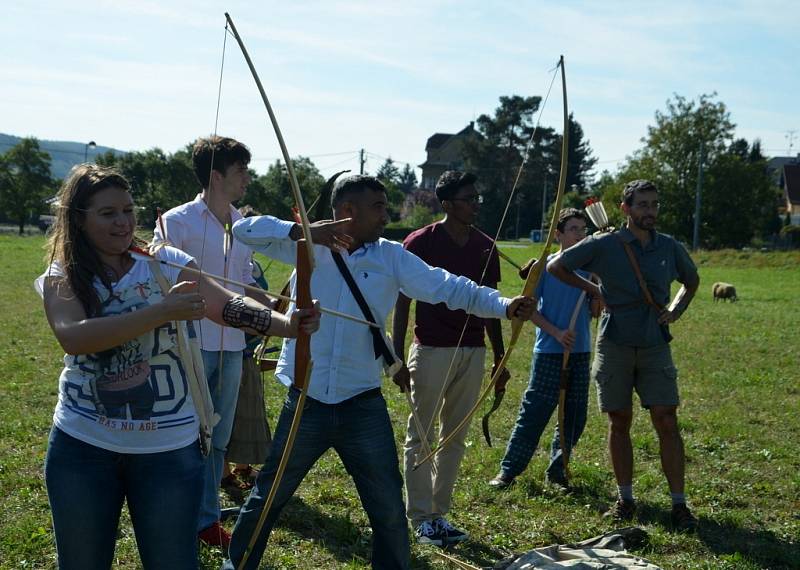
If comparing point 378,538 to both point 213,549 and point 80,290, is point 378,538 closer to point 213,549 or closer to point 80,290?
point 213,549

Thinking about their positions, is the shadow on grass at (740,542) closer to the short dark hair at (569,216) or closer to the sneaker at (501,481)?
the sneaker at (501,481)

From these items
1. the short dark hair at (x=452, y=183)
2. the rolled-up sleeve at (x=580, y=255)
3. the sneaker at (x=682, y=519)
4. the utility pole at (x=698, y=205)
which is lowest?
the sneaker at (x=682, y=519)

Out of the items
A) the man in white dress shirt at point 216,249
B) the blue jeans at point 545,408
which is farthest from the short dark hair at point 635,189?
the man in white dress shirt at point 216,249

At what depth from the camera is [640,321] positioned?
5.04 meters

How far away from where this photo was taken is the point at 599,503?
5.50 m

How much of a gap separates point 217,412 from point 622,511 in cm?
244

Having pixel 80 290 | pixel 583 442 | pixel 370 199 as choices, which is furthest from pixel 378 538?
pixel 583 442

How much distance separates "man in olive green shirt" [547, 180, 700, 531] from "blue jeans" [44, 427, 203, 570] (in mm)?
3053

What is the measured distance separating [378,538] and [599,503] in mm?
2385

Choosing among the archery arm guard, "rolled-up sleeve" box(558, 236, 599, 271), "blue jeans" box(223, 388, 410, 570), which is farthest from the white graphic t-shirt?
"rolled-up sleeve" box(558, 236, 599, 271)

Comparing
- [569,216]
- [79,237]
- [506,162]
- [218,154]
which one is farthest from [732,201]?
[79,237]

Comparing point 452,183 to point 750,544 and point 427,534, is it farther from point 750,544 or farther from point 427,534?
point 750,544

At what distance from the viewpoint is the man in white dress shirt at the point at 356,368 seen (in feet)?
11.4

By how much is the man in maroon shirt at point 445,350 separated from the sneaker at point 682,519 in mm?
1276
